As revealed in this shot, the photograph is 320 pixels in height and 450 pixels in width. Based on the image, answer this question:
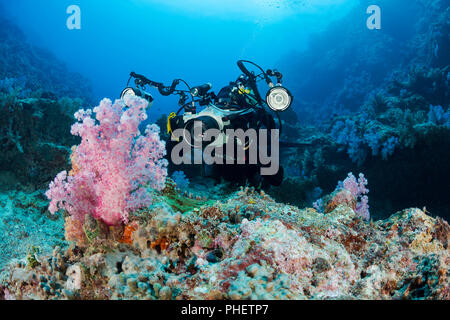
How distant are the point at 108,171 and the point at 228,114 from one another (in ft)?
7.11

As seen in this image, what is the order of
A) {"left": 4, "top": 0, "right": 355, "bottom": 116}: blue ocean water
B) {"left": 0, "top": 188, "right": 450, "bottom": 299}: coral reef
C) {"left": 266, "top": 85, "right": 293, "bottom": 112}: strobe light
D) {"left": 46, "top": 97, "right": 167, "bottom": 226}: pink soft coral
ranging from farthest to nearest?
{"left": 4, "top": 0, "right": 355, "bottom": 116}: blue ocean water
{"left": 266, "top": 85, "right": 293, "bottom": 112}: strobe light
{"left": 46, "top": 97, "right": 167, "bottom": 226}: pink soft coral
{"left": 0, "top": 188, "right": 450, "bottom": 299}: coral reef

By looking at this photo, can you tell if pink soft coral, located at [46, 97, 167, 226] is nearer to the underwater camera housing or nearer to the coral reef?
the coral reef

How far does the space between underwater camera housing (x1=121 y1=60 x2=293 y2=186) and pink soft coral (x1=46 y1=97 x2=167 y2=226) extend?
1.35 m

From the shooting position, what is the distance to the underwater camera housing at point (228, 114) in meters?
3.35

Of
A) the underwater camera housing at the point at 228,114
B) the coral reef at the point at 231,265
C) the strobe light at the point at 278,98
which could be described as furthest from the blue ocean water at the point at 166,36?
the coral reef at the point at 231,265

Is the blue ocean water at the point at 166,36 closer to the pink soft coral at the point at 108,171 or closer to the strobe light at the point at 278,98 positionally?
the strobe light at the point at 278,98

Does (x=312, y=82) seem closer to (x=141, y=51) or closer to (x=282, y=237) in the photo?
(x=282, y=237)

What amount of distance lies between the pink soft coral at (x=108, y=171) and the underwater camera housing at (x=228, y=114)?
1.35 m

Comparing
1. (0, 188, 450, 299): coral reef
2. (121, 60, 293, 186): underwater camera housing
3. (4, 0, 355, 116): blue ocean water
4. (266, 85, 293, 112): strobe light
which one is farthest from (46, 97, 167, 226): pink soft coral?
(4, 0, 355, 116): blue ocean water

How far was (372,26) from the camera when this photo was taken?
28719 millimetres

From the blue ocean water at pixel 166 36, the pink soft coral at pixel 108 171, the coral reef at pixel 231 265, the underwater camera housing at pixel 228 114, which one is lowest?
the coral reef at pixel 231 265

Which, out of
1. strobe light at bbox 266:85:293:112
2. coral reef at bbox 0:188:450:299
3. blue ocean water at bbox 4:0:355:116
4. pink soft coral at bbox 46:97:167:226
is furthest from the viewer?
blue ocean water at bbox 4:0:355:116

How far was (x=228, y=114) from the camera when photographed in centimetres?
369

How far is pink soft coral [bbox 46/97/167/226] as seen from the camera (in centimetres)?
191
